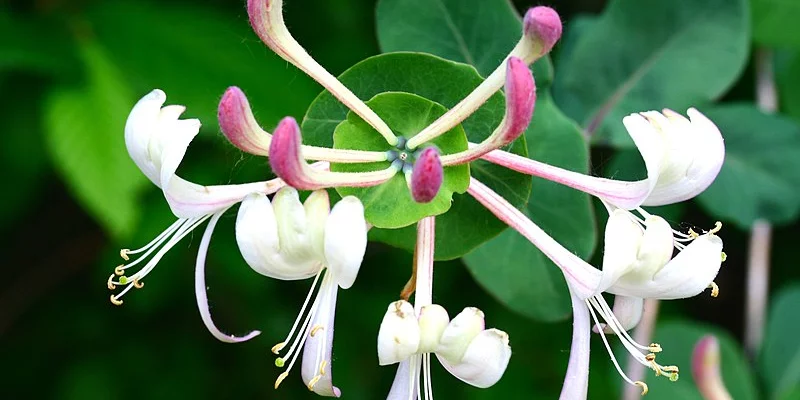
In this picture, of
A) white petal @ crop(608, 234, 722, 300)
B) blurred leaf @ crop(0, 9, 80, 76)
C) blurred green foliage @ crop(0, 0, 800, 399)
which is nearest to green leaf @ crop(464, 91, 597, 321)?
blurred green foliage @ crop(0, 0, 800, 399)

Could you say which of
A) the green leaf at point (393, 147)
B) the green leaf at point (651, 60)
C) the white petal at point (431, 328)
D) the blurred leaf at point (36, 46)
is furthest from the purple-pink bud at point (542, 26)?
the blurred leaf at point (36, 46)

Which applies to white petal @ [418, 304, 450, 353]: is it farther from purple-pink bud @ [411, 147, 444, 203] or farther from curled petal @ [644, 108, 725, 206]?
curled petal @ [644, 108, 725, 206]

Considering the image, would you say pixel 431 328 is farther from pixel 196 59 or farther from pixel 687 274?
pixel 196 59

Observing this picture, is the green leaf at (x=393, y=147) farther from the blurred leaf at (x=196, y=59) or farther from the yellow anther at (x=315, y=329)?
the blurred leaf at (x=196, y=59)

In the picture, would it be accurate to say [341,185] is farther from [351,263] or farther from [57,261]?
[57,261]

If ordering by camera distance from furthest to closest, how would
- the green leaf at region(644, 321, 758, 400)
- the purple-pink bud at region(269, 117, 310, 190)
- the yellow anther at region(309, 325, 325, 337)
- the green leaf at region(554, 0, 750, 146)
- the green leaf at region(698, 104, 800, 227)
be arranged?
1. the green leaf at region(644, 321, 758, 400)
2. the green leaf at region(698, 104, 800, 227)
3. the green leaf at region(554, 0, 750, 146)
4. the yellow anther at region(309, 325, 325, 337)
5. the purple-pink bud at region(269, 117, 310, 190)
